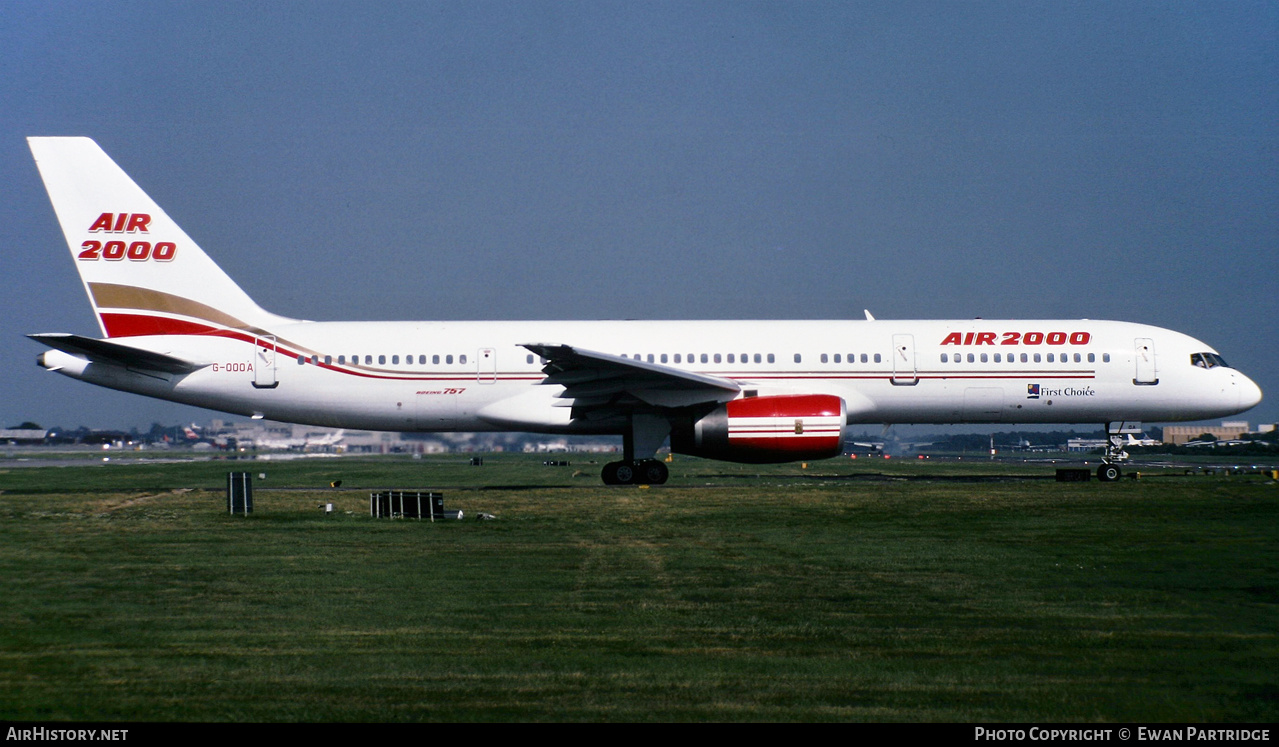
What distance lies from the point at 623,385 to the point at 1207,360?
1512 centimetres

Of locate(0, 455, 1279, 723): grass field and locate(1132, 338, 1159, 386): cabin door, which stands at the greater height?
locate(1132, 338, 1159, 386): cabin door

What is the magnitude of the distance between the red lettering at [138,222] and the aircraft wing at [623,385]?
10.0 metres

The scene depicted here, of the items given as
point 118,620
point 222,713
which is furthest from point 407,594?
point 222,713

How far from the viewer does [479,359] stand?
84.9 ft

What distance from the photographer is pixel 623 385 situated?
2434 centimetres

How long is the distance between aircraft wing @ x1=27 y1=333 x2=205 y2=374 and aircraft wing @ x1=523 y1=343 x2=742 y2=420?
874 cm

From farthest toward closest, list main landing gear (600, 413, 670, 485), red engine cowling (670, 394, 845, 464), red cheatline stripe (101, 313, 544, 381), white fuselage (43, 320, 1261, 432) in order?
white fuselage (43, 320, 1261, 432)
red cheatline stripe (101, 313, 544, 381)
main landing gear (600, 413, 670, 485)
red engine cowling (670, 394, 845, 464)

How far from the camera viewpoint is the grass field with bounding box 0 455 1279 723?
6234 millimetres

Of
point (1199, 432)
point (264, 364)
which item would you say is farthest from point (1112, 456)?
point (1199, 432)

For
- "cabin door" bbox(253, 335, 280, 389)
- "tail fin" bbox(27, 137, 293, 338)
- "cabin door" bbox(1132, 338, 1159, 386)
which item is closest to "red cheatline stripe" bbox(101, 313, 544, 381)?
"tail fin" bbox(27, 137, 293, 338)

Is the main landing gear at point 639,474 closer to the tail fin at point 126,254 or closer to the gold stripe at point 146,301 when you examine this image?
the tail fin at point 126,254

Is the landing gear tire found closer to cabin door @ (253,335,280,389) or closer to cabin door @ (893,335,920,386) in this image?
cabin door @ (893,335,920,386)
